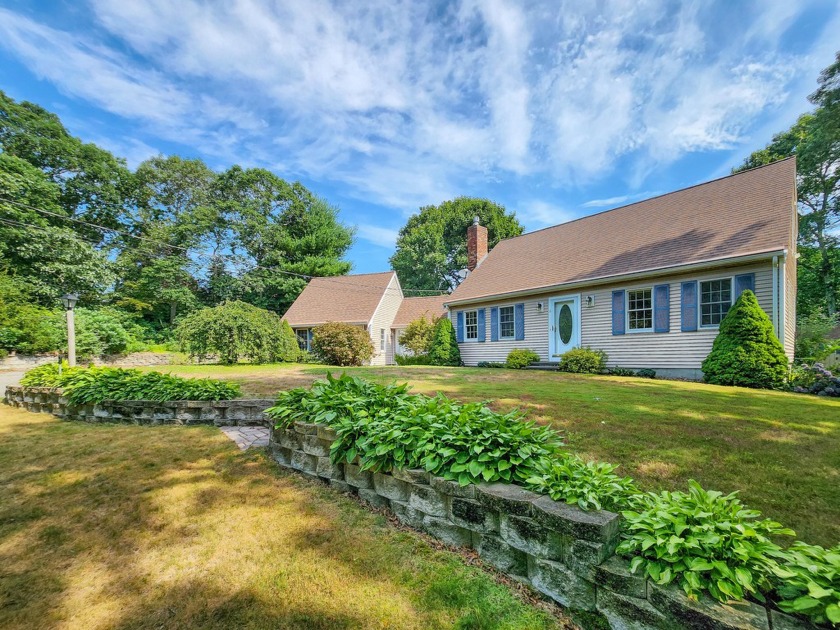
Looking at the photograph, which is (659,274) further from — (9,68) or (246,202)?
(246,202)

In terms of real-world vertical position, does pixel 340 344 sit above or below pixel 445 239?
below

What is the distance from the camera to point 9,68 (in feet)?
43.0

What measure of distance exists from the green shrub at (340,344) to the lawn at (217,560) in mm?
13373

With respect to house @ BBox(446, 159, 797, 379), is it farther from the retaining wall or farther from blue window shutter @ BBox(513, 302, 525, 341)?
the retaining wall

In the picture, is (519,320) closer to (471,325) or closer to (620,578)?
(471,325)

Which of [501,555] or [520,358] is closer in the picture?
[501,555]

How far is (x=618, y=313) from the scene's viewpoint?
449 inches

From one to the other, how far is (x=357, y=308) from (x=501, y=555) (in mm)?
20889

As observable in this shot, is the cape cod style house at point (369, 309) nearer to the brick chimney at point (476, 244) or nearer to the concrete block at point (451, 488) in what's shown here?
the brick chimney at point (476, 244)

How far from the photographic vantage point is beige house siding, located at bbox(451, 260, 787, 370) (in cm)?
948

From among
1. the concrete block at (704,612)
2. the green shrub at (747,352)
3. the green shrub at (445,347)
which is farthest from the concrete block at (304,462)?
the green shrub at (445,347)

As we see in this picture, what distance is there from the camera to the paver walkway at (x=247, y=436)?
434cm

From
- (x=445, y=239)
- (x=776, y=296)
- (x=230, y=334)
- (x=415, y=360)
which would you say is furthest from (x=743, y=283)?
(x=445, y=239)

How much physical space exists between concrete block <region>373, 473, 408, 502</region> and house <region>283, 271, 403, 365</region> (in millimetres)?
18615
